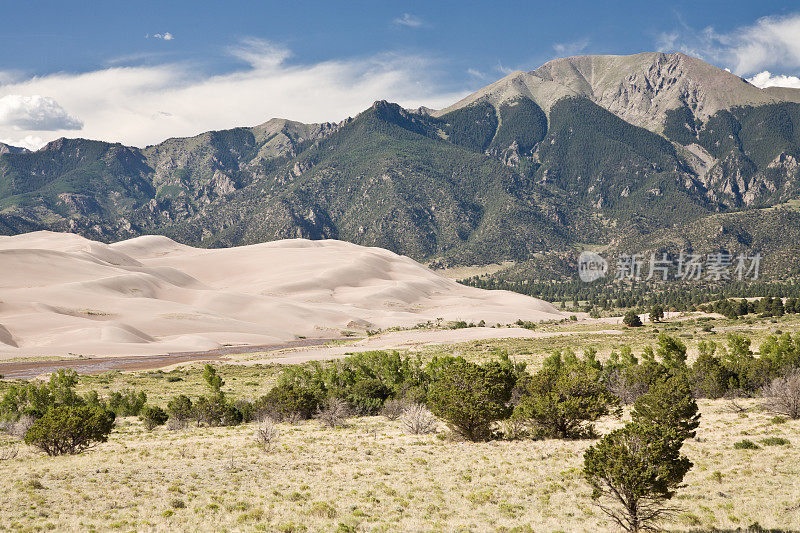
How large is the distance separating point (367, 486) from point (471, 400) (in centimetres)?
1114

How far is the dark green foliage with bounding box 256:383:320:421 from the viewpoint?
151ft

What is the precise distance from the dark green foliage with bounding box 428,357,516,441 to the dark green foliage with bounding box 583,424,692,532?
1496 centimetres

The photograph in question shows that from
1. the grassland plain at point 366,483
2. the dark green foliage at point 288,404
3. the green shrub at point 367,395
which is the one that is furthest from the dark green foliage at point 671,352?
the dark green foliage at point 288,404

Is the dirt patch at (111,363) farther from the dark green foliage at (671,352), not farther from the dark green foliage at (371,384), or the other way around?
the dark green foliage at (671,352)

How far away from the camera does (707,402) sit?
152 ft

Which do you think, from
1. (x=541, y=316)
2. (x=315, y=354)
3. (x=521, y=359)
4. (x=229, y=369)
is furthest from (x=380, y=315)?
(x=521, y=359)

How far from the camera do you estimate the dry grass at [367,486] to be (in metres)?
19.5

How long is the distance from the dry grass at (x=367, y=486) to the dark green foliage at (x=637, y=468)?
4.73 feet

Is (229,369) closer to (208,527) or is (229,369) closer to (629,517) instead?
(208,527)

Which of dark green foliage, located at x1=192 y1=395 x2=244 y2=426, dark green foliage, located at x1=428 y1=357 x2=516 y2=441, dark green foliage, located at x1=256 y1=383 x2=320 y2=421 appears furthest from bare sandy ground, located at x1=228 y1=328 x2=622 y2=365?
dark green foliage, located at x1=428 y1=357 x2=516 y2=441

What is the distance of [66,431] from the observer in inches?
1248

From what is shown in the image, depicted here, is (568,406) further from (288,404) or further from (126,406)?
(126,406)

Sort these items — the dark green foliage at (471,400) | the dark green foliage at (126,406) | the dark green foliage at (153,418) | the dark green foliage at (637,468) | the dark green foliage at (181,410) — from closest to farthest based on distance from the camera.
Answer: the dark green foliage at (637,468) < the dark green foliage at (471,400) < the dark green foliage at (153,418) < the dark green foliage at (181,410) < the dark green foliage at (126,406)

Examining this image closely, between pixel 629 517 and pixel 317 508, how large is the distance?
1141cm
